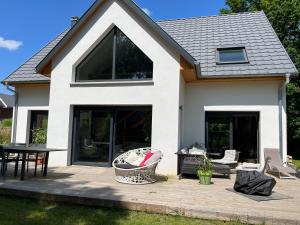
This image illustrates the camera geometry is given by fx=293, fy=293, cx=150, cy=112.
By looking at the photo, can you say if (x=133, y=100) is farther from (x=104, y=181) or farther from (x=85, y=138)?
(x=104, y=181)

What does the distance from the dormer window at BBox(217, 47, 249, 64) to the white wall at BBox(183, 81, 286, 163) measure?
102 centimetres

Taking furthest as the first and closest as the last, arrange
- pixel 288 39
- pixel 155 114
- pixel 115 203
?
pixel 288 39
pixel 155 114
pixel 115 203

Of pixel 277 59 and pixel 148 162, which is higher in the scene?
pixel 277 59

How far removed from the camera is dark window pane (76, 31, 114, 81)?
11.0 m

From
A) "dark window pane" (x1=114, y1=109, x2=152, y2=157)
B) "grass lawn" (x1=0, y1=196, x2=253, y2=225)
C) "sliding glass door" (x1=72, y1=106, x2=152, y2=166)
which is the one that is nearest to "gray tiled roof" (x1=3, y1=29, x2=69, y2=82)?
"sliding glass door" (x1=72, y1=106, x2=152, y2=166)

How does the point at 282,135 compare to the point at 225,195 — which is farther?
the point at 282,135

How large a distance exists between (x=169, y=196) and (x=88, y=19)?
7554mm

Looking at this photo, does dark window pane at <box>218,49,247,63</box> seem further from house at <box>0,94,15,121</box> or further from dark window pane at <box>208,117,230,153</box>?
house at <box>0,94,15,121</box>

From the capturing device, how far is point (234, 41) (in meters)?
13.3

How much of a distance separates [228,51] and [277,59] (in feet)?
7.25

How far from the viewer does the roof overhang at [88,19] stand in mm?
9719

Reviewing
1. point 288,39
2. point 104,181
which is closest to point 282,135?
point 104,181

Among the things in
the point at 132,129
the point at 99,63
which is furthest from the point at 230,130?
the point at 99,63

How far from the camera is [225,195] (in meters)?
6.85
